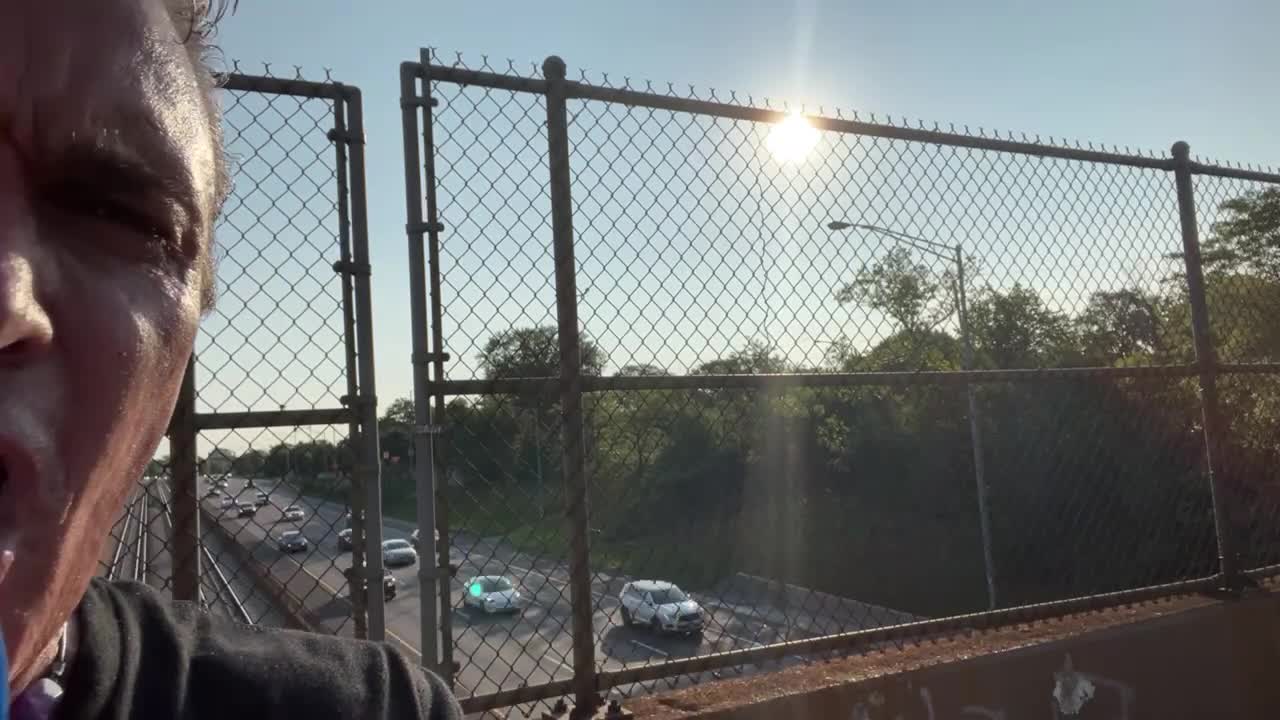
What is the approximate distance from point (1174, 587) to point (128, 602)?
434 cm

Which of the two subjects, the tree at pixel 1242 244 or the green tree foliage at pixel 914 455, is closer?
the green tree foliage at pixel 914 455

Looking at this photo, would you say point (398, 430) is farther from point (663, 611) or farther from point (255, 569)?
point (663, 611)

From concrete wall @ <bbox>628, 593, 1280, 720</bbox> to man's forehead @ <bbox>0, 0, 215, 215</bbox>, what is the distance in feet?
7.25

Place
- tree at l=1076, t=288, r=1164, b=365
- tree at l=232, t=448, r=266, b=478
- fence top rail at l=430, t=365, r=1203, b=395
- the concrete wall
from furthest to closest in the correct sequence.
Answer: tree at l=1076, t=288, r=1164, b=365 < the concrete wall < fence top rail at l=430, t=365, r=1203, b=395 < tree at l=232, t=448, r=266, b=478

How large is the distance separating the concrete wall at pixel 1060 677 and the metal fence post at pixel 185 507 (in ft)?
4.49

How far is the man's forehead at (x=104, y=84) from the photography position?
0.73 meters

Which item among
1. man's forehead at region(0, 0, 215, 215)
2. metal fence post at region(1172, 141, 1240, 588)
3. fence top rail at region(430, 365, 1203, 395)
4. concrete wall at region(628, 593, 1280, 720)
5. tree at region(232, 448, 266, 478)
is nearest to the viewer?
man's forehead at region(0, 0, 215, 215)

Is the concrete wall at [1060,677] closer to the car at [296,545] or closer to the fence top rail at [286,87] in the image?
the car at [296,545]

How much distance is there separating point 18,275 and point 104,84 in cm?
27

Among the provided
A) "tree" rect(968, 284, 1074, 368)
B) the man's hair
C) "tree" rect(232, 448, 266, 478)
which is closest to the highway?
"tree" rect(232, 448, 266, 478)

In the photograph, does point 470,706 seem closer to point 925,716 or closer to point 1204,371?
point 925,716

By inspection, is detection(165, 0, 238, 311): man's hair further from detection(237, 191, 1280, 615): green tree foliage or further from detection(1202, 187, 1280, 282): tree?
detection(1202, 187, 1280, 282): tree

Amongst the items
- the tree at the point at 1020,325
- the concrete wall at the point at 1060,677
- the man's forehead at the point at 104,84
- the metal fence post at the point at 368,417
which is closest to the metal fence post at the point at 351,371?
the metal fence post at the point at 368,417

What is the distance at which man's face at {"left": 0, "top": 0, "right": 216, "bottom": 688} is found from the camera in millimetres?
662
